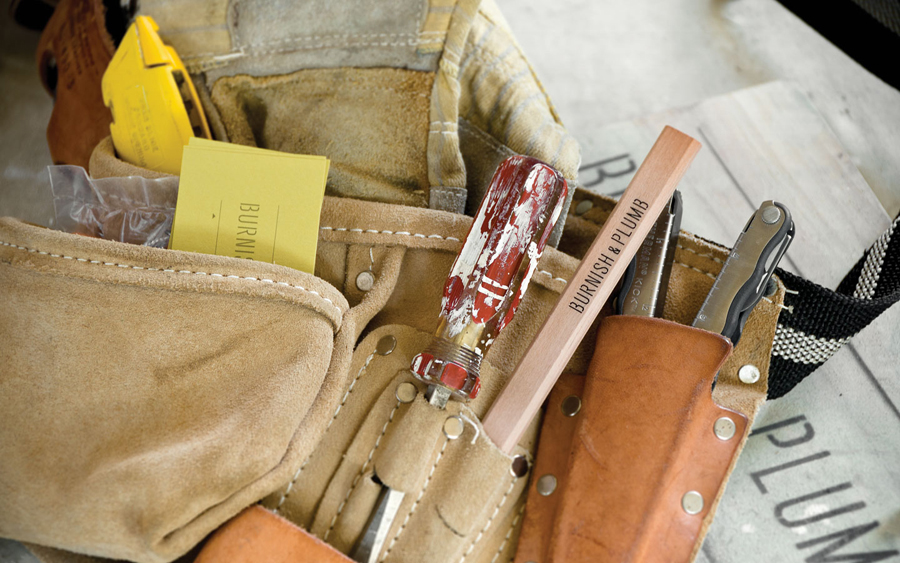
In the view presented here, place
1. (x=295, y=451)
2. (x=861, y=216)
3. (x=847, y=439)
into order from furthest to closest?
(x=861, y=216) → (x=847, y=439) → (x=295, y=451)

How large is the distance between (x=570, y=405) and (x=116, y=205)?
551 millimetres

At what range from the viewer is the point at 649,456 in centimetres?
57

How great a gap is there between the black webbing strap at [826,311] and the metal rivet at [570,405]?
23cm

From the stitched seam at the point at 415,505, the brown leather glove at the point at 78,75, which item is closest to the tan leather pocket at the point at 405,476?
the stitched seam at the point at 415,505

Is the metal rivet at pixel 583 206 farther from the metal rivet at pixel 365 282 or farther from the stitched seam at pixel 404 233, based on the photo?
the metal rivet at pixel 365 282

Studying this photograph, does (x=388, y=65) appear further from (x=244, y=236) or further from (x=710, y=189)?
(x=710, y=189)

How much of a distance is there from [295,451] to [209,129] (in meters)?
0.43

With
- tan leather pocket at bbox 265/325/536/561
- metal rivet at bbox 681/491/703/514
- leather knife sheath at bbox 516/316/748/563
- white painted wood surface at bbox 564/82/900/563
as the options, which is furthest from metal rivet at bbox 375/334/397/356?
white painted wood surface at bbox 564/82/900/563

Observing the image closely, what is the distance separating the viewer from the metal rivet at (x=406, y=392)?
23.5 inches

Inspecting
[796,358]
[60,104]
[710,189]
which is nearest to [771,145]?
[710,189]

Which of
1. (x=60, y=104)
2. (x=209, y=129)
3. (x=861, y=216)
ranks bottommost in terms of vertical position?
(x=60, y=104)

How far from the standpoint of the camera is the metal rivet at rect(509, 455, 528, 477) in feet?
2.06

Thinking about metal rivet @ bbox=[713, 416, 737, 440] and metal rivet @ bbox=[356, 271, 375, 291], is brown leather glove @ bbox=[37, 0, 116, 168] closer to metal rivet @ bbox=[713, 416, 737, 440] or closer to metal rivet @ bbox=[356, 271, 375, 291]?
metal rivet @ bbox=[356, 271, 375, 291]

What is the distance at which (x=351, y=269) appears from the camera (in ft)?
2.15
